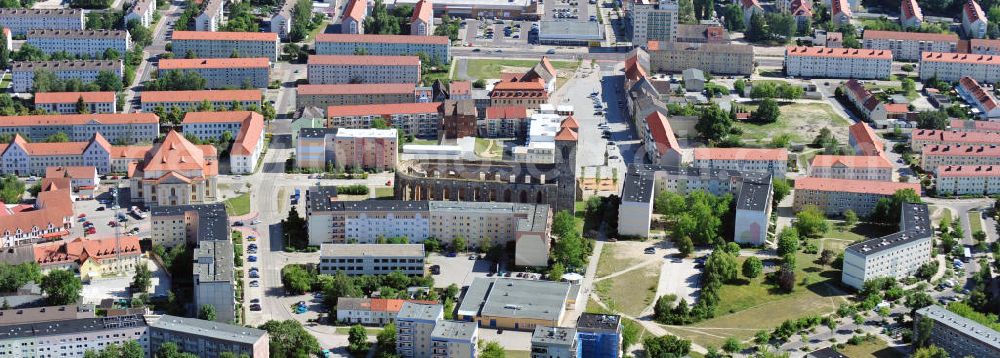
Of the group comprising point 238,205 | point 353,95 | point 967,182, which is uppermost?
point 353,95

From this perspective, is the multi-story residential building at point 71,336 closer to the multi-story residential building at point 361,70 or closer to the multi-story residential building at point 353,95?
the multi-story residential building at point 353,95

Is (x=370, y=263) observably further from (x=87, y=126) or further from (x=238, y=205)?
(x=87, y=126)

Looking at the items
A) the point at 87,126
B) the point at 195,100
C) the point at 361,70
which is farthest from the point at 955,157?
the point at 87,126

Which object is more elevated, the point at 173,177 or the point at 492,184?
the point at 492,184

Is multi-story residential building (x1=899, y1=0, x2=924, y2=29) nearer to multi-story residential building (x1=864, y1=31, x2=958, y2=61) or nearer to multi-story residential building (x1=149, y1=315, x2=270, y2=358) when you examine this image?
multi-story residential building (x1=864, y1=31, x2=958, y2=61)

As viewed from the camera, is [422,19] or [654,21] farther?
[422,19]

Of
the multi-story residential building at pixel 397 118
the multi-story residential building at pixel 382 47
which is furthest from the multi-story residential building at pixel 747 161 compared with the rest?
the multi-story residential building at pixel 382 47

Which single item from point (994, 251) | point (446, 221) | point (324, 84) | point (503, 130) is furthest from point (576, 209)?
point (324, 84)

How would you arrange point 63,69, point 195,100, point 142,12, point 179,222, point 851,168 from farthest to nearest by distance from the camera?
point 142,12 → point 63,69 → point 195,100 → point 851,168 → point 179,222
